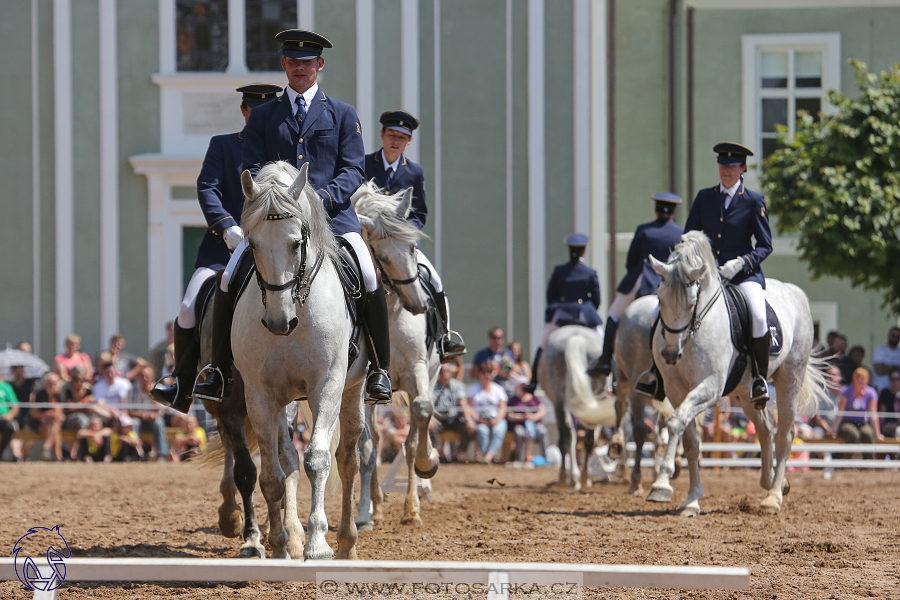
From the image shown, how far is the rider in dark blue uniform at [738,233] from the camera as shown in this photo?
32.2 ft

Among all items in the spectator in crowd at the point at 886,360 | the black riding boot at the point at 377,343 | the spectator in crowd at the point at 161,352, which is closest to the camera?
the black riding boot at the point at 377,343

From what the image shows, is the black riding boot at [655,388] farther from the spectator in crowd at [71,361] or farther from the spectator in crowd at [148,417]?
the spectator in crowd at [71,361]

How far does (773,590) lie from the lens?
5.89 metres

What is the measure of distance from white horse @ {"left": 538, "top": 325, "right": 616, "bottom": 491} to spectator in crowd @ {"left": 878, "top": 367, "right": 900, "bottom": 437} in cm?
523

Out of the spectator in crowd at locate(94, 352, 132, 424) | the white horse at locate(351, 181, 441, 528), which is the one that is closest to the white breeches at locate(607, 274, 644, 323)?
the white horse at locate(351, 181, 441, 528)

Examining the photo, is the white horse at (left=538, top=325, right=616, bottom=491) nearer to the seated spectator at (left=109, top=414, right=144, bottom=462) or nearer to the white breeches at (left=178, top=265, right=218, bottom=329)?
the white breeches at (left=178, top=265, right=218, bottom=329)

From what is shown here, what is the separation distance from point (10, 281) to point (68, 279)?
94cm

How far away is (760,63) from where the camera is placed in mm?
23797

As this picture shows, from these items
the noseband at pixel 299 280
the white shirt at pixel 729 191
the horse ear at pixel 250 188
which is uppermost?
the white shirt at pixel 729 191

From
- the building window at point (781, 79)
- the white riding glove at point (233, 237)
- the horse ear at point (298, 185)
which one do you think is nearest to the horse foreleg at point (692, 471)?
the white riding glove at point (233, 237)

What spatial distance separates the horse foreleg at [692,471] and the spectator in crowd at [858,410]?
6.81m

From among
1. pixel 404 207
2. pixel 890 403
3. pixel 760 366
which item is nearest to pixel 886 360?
pixel 890 403

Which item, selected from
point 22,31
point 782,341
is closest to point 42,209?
point 22,31

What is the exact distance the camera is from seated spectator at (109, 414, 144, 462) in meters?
16.2
